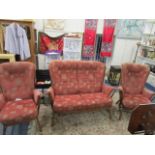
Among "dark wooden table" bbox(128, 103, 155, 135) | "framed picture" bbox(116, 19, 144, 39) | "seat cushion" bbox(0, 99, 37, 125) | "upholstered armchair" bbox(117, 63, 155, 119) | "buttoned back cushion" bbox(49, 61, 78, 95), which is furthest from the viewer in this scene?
"framed picture" bbox(116, 19, 144, 39)

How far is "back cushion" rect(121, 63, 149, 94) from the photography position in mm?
2400

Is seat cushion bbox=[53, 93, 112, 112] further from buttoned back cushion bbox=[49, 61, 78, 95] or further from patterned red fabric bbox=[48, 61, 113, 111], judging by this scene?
buttoned back cushion bbox=[49, 61, 78, 95]

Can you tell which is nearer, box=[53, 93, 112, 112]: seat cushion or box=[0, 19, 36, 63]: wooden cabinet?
box=[53, 93, 112, 112]: seat cushion

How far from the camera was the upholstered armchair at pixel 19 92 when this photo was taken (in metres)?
1.68

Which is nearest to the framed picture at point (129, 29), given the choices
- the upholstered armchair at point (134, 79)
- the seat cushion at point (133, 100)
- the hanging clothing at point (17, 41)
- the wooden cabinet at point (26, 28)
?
the upholstered armchair at point (134, 79)

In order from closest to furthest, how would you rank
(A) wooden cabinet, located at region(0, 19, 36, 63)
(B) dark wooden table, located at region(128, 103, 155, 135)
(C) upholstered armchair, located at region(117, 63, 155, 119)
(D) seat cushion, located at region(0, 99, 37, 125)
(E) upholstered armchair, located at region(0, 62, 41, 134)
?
(B) dark wooden table, located at region(128, 103, 155, 135)
(D) seat cushion, located at region(0, 99, 37, 125)
(E) upholstered armchair, located at region(0, 62, 41, 134)
(C) upholstered armchair, located at region(117, 63, 155, 119)
(A) wooden cabinet, located at region(0, 19, 36, 63)

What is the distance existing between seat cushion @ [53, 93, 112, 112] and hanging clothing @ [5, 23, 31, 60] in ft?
4.60

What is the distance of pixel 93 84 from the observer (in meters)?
2.42

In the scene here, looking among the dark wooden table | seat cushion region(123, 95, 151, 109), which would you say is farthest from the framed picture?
the dark wooden table

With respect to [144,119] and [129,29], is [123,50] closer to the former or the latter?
[129,29]
